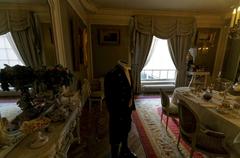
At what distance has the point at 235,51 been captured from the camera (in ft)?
15.5

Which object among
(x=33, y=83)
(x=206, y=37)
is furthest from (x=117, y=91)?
(x=206, y=37)

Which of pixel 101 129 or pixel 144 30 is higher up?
pixel 144 30

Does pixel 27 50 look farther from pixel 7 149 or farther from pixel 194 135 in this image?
pixel 194 135

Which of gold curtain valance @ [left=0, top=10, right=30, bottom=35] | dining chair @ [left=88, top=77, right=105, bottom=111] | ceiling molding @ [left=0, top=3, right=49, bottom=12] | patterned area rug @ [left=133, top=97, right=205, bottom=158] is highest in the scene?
ceiling molding @ [left=0, top=3, right=49, bottom=12]

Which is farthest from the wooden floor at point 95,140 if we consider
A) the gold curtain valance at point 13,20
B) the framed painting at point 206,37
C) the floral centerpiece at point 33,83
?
the framed painting at point 206,37

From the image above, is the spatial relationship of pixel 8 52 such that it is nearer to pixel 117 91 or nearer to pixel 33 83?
pixel 33 83

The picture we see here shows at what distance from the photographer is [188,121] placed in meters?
1.87

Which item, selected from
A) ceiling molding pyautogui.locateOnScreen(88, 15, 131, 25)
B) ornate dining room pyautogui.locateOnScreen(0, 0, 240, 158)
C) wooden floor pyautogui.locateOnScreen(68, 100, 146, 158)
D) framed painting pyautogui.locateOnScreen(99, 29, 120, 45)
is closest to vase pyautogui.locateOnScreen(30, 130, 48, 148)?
ornate dining room pyautogui.locateOnScreen(0, 0, 240, 158)

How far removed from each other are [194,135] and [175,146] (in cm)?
71

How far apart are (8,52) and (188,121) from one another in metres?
2.02

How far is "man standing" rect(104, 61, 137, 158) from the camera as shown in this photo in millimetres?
1726

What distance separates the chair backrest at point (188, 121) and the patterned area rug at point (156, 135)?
19.0 inches

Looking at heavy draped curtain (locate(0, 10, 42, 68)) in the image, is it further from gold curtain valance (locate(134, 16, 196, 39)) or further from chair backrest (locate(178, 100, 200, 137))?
gold curtain valance (locate(134, 16, 196, 39))

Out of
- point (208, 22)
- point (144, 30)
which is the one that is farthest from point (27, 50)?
point (208, 22)
